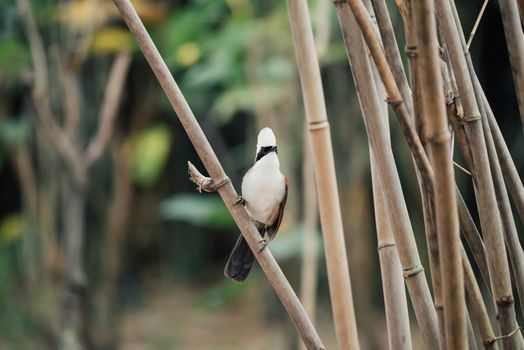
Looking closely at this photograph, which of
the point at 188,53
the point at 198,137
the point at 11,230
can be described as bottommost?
the point at 198,137

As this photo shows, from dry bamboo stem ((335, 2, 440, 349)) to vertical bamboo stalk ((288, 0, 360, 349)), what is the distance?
42 millimetres

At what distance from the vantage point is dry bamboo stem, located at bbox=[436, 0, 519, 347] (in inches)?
29.5

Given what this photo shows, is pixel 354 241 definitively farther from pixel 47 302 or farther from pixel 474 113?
pixel 474 113

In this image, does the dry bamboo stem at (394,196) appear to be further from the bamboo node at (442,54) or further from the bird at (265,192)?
the bird at (265,192)

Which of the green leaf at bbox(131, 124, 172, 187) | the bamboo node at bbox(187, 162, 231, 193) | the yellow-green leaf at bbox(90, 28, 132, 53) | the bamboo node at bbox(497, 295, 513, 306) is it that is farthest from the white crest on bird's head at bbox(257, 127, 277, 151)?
the green leaf at bbox(131, 124, 172, 187)

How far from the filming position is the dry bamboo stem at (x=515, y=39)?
763 millimetres

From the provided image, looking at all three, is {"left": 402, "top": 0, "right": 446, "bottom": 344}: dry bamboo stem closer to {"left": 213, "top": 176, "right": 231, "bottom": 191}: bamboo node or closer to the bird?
{"left": 213, "top": 176, "right": 231, "bottom": 191}: bamboo node

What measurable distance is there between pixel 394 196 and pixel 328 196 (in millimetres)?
65

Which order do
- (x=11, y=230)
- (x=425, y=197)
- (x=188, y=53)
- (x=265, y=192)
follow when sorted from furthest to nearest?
(x=11, y=230) → (x=188, y=53) → (x=265, y=192) → (x=425, y=197)

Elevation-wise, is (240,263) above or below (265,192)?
below

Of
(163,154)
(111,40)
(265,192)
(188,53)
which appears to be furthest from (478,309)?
(163,154)

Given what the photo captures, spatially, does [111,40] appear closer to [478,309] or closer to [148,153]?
[148,153]

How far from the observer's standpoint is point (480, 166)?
2.46 feet

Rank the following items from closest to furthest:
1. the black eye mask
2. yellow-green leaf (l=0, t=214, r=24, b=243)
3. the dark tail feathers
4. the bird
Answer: the dark tail feathers → the black eye mask → the bird → yellow-green leaf (l=0, t=214, r=24, b=243)
